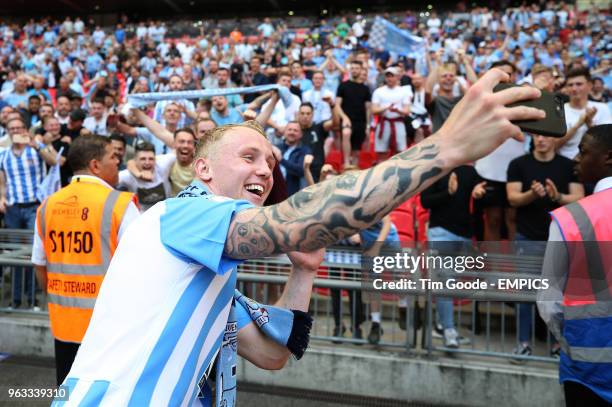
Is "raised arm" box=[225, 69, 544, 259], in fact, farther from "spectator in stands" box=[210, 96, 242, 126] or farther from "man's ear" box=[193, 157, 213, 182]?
"spectator in stands" box=[210, 96, 242, 126]

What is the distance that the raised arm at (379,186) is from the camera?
1239 mm

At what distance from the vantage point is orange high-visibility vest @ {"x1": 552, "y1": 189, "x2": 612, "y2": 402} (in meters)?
2.51

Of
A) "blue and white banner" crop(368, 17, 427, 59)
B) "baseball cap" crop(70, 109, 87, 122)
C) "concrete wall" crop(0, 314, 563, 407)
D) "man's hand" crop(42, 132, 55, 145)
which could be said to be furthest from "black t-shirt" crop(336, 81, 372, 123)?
"concrete wall" crop(0, 314, 563, 407)

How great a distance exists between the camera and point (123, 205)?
349 cm

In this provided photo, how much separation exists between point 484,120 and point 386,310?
443 centimetres

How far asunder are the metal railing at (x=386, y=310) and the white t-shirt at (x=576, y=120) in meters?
1.98

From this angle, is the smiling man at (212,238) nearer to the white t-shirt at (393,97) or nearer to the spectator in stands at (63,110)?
the white t-shirt at (393,97)

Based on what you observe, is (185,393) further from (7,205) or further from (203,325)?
(7,205)

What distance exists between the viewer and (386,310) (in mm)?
5457

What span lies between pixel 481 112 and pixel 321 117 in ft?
25.8

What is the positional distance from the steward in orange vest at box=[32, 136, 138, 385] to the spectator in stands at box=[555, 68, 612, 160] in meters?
4.58

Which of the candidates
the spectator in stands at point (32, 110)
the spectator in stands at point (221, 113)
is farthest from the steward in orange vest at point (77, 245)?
the spectator in stands at point (32, 110)

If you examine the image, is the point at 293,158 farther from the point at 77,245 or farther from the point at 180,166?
the point at 77,245

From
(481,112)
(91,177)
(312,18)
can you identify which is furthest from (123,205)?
(312,18)
